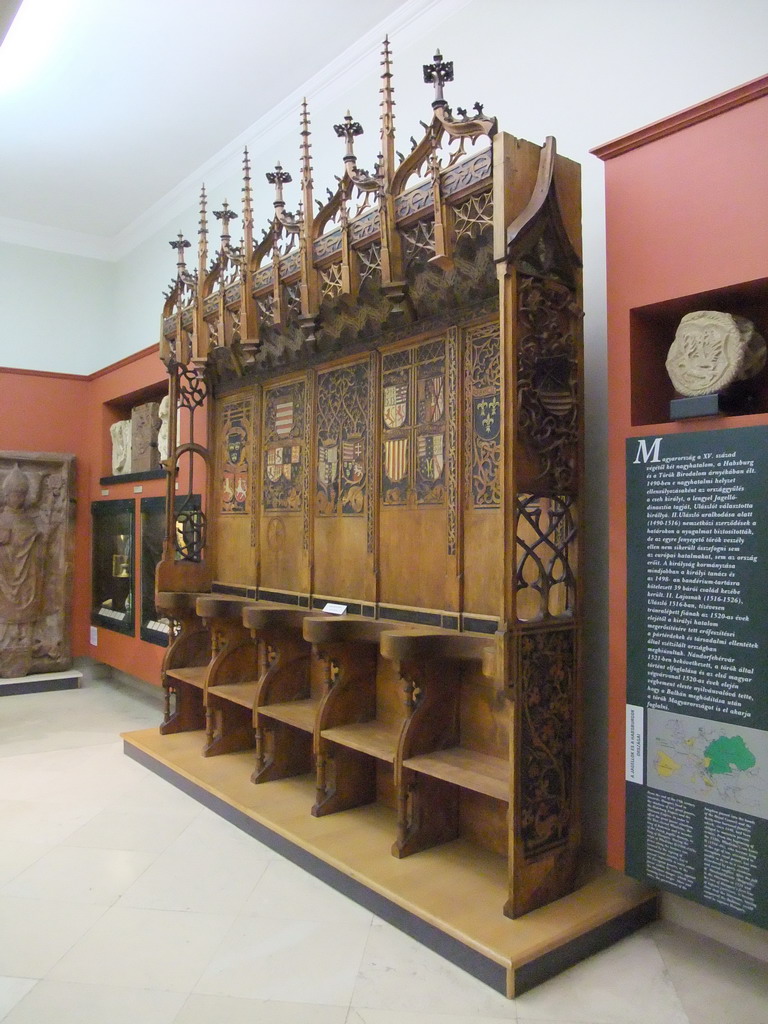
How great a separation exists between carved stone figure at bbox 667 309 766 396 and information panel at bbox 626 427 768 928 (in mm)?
174

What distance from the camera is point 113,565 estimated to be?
262 inches

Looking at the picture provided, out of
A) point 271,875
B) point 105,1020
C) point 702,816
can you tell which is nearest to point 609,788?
point 702,816

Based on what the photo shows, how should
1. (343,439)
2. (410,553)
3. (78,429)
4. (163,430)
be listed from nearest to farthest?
(410,553), (343,439), (163,430), (78,429)

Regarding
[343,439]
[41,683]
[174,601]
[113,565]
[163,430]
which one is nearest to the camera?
[343,439]

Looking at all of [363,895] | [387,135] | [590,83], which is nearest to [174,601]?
[363,895]

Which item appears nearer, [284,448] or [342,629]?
[342,629]

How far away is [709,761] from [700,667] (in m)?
0.28

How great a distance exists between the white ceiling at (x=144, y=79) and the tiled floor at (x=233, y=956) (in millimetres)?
4284

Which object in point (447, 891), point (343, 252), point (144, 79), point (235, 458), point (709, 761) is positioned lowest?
point (447, 891)

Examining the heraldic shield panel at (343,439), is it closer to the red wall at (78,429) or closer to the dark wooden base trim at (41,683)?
the red wall at (78,429)

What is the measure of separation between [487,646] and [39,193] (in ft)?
20.2

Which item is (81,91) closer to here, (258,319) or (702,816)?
(258,319)

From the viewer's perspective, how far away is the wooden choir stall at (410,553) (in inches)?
97.9

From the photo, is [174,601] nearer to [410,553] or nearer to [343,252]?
[410,553]
